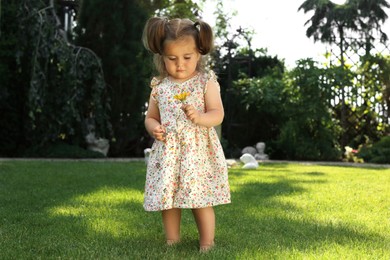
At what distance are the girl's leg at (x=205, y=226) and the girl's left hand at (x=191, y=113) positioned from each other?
0.37 meters

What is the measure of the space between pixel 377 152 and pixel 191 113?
8527 millimetres

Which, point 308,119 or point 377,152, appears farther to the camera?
point 308,119

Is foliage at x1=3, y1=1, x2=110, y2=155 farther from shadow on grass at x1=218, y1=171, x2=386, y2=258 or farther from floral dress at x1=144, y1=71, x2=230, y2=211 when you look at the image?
floral dress at x1=144, y1=71, x2=230, y2=211

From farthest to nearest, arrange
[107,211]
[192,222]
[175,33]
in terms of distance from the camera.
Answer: [107,211], [192,222], [175,33]

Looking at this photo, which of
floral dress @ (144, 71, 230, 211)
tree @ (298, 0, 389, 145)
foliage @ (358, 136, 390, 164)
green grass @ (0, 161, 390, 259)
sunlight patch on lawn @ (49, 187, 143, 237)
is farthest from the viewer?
tree @ (298, 0, 389, 145)

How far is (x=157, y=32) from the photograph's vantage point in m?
2.34

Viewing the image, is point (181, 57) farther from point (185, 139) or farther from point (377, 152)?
point (377, 152)

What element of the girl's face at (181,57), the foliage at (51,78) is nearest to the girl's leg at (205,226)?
the girl's face at (181,57)

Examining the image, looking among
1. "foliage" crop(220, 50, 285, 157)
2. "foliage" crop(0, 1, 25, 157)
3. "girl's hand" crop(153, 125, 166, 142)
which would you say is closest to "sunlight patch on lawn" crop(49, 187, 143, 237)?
"girl's hand" crop(153, 125, 166, 142)

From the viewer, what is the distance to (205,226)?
233 cm

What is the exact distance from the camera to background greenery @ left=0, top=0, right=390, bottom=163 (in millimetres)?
8898

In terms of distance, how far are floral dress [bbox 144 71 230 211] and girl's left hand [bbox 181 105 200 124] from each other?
12cm

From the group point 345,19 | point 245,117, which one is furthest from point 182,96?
point 345,19

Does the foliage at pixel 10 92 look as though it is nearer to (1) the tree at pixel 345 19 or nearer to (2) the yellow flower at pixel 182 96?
(1) the tree at pixel 345 19
